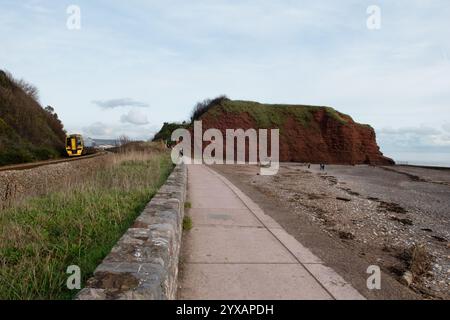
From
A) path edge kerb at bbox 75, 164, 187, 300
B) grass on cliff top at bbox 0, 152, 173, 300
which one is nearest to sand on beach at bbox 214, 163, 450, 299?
path edge kerb at bbox 75, 164, 187, 300

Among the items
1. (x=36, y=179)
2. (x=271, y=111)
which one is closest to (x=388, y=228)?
(x=36, y=179)

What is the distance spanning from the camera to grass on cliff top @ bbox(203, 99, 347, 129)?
46.6 meters

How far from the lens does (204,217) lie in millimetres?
7324

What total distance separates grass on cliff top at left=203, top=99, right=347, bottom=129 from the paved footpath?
128 ft

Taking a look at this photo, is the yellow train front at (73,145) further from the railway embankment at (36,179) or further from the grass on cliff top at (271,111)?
the grass on cliff top at (271,111)

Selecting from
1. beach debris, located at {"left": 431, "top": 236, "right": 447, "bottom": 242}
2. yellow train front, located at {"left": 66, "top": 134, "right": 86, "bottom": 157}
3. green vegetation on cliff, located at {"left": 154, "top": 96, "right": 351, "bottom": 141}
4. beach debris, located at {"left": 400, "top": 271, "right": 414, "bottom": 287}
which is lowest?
beach debris, located at {"left": 431, "top": 236, "right": 447, "bottom": 242}

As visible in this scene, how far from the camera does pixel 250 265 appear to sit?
14.9ft

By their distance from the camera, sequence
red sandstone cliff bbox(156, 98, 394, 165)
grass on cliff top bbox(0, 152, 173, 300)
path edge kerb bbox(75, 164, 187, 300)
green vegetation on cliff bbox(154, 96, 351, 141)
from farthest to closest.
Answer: green vegetation on cliff bbox(154, 96, 351, 141) → red sandstone cliff bbox(156, 98, 394, 165) → grass on cliff top bbox(0, 152, 173, 300) → path edge kerb bbox(75, 164, 187, 300)

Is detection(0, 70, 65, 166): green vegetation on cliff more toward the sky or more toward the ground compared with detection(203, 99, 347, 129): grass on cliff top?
more toward the ground

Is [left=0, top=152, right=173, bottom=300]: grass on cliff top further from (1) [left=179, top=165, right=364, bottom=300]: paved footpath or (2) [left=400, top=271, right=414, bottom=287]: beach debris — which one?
(2) [left=400, top=271, right=414, bottom=287]: beach debris
